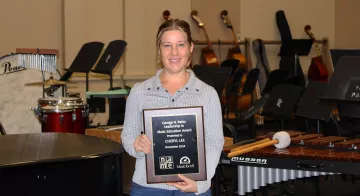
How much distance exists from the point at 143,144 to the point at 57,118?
3975 mm

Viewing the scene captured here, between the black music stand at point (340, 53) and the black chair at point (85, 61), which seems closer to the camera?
the black chair at point (85, 61)

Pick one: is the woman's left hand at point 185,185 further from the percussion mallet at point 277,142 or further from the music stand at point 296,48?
the music stand at point 296,48

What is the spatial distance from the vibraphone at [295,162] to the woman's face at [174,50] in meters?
1.68

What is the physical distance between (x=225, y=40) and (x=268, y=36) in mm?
1086

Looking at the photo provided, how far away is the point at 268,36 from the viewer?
42.9 ft

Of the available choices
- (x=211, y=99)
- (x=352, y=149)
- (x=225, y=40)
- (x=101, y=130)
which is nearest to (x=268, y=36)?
(x=225, y=40)

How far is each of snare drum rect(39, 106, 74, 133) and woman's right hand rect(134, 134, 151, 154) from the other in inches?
154

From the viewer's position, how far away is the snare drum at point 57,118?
254 inches

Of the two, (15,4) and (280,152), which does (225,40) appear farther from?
(280,152)

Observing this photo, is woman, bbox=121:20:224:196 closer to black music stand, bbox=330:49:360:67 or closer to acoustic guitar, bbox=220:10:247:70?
acoustic guitar, bbox=220:10:247:70

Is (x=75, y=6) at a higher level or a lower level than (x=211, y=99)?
higher

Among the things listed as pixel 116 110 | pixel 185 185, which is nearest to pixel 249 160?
pixel 185 185

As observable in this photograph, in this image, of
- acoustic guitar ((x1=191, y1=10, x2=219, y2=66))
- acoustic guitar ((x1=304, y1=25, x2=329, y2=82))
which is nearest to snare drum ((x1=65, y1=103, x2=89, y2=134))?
acoustic guitar ((x1=191, y1=10, x2=219, y2=66))

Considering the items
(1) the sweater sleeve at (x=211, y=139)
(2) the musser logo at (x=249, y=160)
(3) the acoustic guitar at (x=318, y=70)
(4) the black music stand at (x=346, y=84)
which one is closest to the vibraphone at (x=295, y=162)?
(2) the musser logo at (x=249, y=160)
